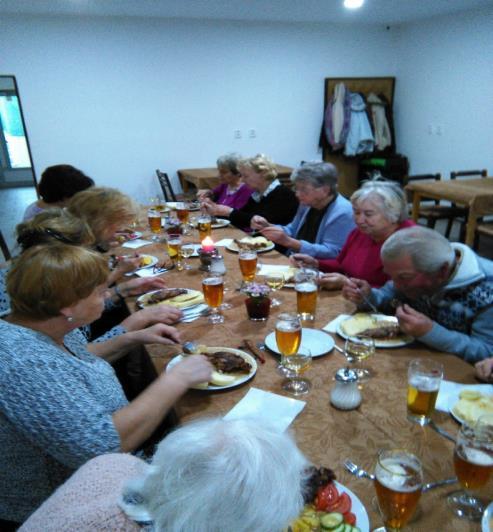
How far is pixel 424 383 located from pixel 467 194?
3.93 meters

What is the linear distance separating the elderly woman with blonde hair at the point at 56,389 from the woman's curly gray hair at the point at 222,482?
1.51 feet

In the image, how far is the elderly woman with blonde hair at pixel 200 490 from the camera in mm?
554

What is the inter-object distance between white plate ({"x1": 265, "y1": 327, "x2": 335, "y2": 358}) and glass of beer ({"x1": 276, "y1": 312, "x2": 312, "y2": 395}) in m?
0.06

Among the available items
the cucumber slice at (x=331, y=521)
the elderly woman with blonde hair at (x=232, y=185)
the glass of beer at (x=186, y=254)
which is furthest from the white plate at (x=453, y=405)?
the elderly woman with blonde hair at (x=232, y=185)

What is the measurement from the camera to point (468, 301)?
1551 millimetres

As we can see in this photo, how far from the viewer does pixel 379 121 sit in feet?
23.6

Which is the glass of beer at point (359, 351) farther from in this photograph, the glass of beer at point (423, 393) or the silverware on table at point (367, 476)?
the silverware on table at point (367, 476)

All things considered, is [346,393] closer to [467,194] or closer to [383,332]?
[383,332]

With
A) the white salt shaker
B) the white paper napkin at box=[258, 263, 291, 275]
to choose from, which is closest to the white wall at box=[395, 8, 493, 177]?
the white paper napkin at box=[258, 263, 291, 275]

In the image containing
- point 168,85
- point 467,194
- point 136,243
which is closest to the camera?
point 136,243

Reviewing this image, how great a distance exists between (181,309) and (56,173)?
173cm

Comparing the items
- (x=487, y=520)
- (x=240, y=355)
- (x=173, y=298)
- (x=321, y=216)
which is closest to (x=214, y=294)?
(x=173, y=298)

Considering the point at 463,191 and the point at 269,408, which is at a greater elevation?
the point at 269,408

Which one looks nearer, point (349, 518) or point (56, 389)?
point (349, 518)
